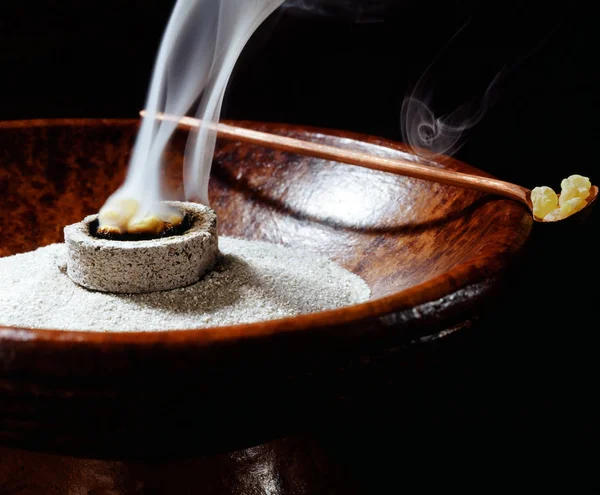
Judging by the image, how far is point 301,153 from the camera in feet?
3.84

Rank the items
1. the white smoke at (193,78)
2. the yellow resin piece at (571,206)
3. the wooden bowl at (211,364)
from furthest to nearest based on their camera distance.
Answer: the white smoke at (193,78) → the yellow resin piece at (571,206) → the wooden bowl at (211,364)

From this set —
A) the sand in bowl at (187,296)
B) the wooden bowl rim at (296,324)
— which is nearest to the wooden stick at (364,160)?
the sand in bowl at (187,296)

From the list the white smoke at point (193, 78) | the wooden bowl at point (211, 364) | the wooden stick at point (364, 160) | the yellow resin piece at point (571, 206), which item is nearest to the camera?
the wooden bowl at point (211, 364)

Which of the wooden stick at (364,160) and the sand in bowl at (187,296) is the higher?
the wooden stick at (364,160)

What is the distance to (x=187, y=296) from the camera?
2.78 ft

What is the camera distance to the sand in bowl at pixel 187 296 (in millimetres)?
767

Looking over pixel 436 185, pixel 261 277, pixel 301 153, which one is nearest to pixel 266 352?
pixel 261 277

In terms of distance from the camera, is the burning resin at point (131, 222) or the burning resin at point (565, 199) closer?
the burning resin at point (565, 199)

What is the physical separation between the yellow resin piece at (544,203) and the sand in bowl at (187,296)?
0.27 m

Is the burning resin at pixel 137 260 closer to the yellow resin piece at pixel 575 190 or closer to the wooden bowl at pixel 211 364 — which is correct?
the wooden bowl at pixel 211 364

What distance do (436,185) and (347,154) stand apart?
0.57 feet

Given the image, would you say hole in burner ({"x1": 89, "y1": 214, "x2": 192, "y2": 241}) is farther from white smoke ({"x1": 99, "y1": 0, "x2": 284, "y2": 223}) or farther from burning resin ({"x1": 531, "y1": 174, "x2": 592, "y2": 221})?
burning resin ({"x1": 531, "y1": 174, "x2": 592, "y2": 221})

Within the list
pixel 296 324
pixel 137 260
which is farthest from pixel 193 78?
pixel 296 324

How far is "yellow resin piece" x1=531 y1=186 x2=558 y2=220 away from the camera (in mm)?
774
